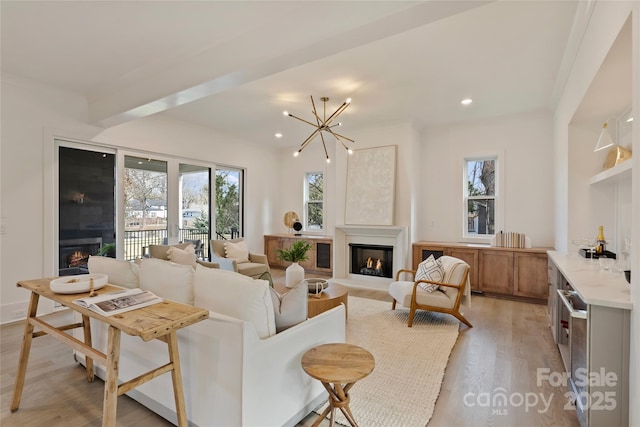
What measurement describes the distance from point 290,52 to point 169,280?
74.1 inches

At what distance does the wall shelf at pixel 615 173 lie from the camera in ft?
6.88

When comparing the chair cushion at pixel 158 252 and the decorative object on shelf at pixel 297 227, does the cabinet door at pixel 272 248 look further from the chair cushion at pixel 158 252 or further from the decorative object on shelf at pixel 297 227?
the chair cushion at pixel 158 252

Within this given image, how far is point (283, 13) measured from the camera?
229cm

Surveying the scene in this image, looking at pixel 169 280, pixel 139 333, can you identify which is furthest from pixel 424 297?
pixel 139 333

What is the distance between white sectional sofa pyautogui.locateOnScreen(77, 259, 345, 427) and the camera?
1.52 metres

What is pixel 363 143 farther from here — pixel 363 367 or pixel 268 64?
pixel 363 367

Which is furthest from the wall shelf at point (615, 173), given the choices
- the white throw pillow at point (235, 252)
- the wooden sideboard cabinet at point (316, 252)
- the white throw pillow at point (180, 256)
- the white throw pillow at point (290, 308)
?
the white throw pillow at point (235, 252)

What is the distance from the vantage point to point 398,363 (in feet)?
8.63

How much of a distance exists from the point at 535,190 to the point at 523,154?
630 millimetres

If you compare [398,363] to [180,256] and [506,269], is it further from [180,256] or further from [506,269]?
[180,256]

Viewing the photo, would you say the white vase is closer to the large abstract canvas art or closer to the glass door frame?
the large abstract canvas art

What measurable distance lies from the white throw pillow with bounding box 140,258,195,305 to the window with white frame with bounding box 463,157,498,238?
498cm

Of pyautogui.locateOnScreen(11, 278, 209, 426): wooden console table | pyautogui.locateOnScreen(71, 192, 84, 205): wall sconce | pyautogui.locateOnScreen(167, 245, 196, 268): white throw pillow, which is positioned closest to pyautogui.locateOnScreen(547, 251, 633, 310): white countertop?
pyautogui.locateOnScreen(11, 278, 209, 426): wooden console table

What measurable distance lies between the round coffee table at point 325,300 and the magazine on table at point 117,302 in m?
1.70
